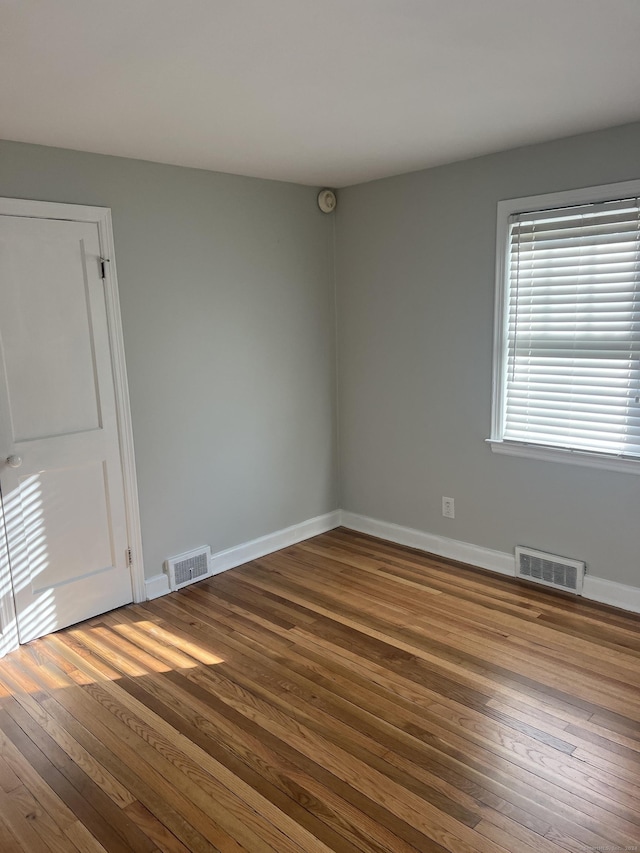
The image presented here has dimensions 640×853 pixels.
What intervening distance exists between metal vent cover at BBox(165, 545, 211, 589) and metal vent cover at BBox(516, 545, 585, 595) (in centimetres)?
188

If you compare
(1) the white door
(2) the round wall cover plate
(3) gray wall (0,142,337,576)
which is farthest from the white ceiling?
(2) the round wall cover plate

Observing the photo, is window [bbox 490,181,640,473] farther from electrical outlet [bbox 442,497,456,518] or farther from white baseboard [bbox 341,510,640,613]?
white baseboard [bbox 341,510,640,613]

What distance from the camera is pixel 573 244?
3162 millimetres

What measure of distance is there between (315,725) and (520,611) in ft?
4.56

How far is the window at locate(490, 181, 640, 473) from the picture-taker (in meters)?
3.03

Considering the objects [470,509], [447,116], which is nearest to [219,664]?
[470,509]

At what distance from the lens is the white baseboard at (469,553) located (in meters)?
3.21

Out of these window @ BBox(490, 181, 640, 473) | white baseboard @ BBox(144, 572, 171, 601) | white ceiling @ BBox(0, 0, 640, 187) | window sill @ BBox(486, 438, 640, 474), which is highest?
white ceiling @ BBox(0, 0, 640, 187)

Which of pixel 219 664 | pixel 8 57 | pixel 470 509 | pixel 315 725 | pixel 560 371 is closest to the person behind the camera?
pixel 8 57

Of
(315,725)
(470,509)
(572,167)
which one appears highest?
(572,167)

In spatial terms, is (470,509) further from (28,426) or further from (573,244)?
(28,426)

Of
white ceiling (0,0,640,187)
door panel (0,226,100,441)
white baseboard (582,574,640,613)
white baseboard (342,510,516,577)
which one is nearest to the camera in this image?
white ceiling (0,0,640,187)

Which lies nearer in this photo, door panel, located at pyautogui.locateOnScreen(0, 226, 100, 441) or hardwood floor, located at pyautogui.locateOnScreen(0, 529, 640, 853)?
hardwood floor, located at pyautogui.locateOnScreen(0, 529, 640, 853)

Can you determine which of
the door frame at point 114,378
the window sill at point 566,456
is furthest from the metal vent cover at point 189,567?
the window sill at point 566,456
